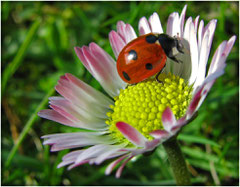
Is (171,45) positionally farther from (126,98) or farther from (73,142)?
(73,142)

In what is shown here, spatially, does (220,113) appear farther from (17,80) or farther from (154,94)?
(17,80)

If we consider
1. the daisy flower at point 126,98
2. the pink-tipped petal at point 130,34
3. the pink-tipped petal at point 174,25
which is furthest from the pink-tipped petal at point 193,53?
the pink-tipped petal at point 130,34

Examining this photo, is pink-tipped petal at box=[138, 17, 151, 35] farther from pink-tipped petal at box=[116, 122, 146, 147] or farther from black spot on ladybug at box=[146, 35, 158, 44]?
pink-tipped petal at box=[116, 122, 146, 147]

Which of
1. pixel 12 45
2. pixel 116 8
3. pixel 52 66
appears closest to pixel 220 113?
pixel 116 8

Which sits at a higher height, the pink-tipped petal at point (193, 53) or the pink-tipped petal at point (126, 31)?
the pink-tipped petal at point (126, 31)

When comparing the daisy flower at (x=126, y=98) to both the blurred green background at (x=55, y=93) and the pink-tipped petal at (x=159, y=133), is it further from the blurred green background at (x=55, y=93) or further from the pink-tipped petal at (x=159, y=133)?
the blurred green background at (x=55, y=93)

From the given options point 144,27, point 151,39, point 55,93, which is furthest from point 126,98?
point 55,93
